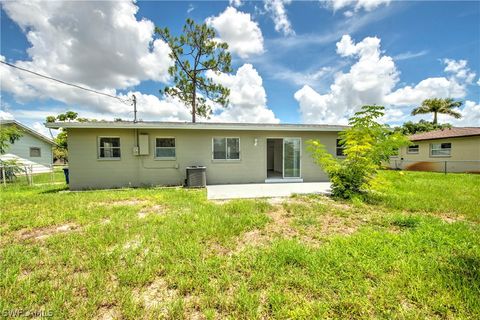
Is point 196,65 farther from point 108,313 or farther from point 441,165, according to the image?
point 441,165

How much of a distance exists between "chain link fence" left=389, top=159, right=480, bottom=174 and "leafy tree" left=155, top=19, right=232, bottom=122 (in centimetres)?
1276

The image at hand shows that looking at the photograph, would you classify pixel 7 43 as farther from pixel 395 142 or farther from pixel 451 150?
pixel 451 150

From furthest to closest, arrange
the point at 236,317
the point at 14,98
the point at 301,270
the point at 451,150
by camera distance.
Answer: the point at 451,150, the point at 14,98, the point at 301,270, the point at 236,317

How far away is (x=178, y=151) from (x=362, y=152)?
283 inches

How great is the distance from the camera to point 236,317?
5.77 ft

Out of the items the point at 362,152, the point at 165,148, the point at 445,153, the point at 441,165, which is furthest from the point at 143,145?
the point at 445,153

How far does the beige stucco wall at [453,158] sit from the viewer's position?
1304 cm

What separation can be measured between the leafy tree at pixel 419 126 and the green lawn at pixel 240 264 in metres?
26.0

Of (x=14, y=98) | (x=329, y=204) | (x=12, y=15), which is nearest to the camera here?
(x=329, y=204)

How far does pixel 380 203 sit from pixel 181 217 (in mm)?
5507

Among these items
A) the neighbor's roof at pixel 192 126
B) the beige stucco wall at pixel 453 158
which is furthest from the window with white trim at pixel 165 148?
the beige stucco wall at pixel 453 158

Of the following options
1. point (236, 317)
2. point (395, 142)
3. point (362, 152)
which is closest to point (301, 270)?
point (236, 317)

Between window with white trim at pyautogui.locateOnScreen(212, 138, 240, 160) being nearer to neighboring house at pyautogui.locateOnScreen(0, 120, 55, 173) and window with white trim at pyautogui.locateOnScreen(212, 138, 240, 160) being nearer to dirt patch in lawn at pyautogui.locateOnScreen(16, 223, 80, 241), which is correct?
dirt patch in lawn at pyautogui.locateOnScreen(16, 223, 80, 241)

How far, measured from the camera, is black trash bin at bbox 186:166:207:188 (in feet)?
27.3
